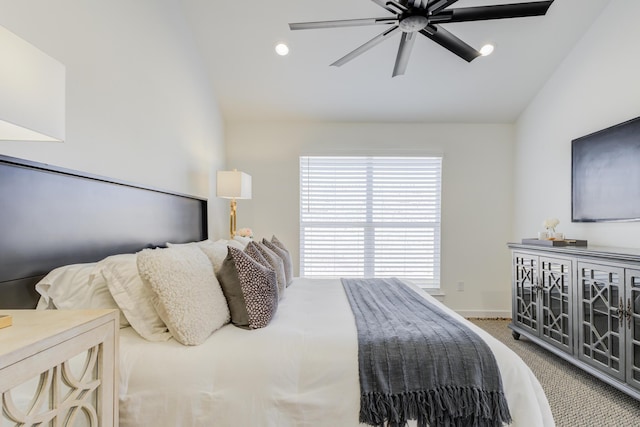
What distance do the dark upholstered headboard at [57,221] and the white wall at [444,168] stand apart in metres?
1.90

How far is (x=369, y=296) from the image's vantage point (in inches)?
82.7

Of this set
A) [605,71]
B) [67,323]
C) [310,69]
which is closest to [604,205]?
[605,71]

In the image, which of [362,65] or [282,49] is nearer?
[282,49]

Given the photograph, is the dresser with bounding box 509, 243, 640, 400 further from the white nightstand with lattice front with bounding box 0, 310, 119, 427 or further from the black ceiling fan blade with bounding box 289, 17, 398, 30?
the white nightstand with lattice front with bounding box 0, 310, 119, 427

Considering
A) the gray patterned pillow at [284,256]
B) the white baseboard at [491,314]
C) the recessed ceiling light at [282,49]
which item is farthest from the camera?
the white baseboard at [491,314]

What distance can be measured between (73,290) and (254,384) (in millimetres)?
834

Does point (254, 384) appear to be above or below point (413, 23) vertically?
below

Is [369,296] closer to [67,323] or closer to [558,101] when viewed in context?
[67,323]

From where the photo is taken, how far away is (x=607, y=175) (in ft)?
8.53

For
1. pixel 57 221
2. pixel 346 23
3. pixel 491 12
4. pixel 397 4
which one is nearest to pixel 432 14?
pixel 397 4

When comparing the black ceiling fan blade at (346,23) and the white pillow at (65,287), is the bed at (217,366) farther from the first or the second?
the black ceiling fan blade at (346,23)

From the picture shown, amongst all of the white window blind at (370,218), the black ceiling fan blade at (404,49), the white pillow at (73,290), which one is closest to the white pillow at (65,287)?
the white pillow at (73,290)

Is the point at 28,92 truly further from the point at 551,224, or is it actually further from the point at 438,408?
the point at 551,224

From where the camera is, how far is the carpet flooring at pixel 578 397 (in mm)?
1885
